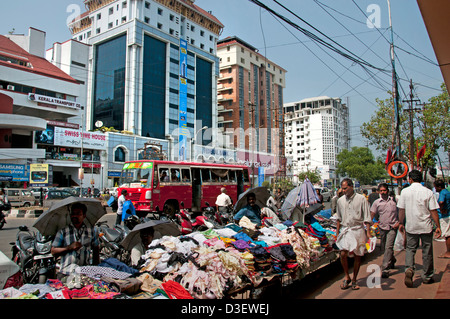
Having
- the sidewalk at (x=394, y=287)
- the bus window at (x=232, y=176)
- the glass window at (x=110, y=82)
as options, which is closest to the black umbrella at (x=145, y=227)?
the sidewalk at (x=394, y=287)

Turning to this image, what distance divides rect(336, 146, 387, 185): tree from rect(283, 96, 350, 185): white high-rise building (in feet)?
20.8

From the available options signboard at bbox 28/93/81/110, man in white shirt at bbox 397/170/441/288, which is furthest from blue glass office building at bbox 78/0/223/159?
man in white shirt at bbox 397/170/441/288

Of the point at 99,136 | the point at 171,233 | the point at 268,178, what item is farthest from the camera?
the point at 268,178

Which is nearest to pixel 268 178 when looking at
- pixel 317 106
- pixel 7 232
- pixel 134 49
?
pixel 317 106

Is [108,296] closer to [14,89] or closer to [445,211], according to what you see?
[445,211]

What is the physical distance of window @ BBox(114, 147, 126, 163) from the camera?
44119mm

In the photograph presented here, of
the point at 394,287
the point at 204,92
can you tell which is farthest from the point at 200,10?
the point at 394,287

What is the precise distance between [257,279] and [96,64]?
59565 millimetres

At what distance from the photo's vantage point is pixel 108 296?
327 cm

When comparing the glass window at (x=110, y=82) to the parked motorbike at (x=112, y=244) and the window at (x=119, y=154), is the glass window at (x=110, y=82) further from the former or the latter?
the parked motorbike at (x=112, y=244)

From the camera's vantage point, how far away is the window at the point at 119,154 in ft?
145

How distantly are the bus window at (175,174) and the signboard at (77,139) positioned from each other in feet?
93.8

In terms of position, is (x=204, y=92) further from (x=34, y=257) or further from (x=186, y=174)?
(x=34, y=257)

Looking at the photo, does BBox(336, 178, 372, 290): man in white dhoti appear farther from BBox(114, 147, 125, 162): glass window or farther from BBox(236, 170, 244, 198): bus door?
BBox(114, 147, 125, 162): glass window
